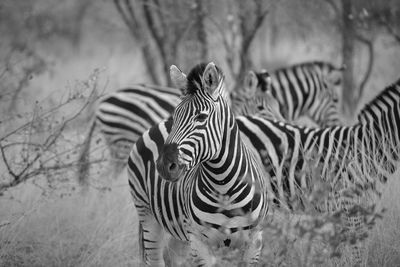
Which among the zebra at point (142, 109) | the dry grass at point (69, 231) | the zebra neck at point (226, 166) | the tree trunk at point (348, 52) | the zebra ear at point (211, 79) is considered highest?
the tree trunk at point (348, 52)

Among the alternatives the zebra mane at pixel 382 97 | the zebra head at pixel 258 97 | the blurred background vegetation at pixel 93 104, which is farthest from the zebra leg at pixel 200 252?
the zebra head at pixel 258 97

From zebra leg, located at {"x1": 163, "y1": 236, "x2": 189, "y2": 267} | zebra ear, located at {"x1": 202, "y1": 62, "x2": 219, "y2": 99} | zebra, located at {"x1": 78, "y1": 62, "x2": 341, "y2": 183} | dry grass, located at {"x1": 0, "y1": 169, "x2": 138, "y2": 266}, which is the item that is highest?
zebra, located at {"x1": 78, "y1": 62, "x2": 341, "y2": 183}

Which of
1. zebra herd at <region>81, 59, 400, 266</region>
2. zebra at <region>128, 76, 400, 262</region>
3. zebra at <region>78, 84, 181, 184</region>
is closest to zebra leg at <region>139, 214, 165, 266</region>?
zebra herd at <region>81, 59, 400, 266</region>

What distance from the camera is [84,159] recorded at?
5980 mm

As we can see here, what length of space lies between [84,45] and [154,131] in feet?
88.9

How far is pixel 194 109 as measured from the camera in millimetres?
3545

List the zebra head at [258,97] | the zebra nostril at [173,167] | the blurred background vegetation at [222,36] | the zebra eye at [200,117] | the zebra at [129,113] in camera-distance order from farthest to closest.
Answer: the blurred background vegetation at [222,36] < the zebra at [129,113] < the zebra head at [258,97] < the zebra eye at [200,117] < the zebra nostril at [173,167]

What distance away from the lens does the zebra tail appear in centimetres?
574

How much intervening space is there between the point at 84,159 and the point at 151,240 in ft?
5.82

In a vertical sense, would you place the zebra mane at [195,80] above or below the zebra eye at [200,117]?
above

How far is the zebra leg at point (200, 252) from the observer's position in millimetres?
3701

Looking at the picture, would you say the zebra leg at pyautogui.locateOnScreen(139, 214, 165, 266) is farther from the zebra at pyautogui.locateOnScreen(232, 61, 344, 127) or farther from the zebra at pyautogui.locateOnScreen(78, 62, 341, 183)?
the zebra at pyautogui.locateOnScreen(232, 61, 344, 127)

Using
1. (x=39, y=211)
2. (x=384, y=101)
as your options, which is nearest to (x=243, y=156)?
(x=384, y=101)

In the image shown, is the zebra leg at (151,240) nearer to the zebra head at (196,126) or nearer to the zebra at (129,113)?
the zebra head at (196,126)
